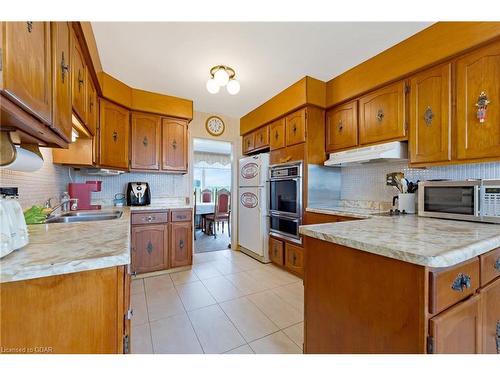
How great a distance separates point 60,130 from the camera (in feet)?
3.43

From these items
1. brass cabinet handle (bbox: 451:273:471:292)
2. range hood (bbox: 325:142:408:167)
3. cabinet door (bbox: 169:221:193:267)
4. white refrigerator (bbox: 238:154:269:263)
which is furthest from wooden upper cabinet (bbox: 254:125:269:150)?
brass cabinet handle (bbox: 451:273:471:292)

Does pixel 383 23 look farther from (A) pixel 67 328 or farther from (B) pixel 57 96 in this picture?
(A) pixel 67 328

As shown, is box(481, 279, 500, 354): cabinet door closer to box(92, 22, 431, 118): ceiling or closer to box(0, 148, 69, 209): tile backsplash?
box(92, 22, 431, 118): ceiling

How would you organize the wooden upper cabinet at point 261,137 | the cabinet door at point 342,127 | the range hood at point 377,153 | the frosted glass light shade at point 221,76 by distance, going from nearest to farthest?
1. the range hood at point 377,153
2. the frosted glass light shade at point 221,76
3. the cabinet door at point 342,127
4. the wooden upper cabinet at point 261,137

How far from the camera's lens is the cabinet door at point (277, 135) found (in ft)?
9.80

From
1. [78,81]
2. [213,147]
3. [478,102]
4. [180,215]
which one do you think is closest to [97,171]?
[180,215]

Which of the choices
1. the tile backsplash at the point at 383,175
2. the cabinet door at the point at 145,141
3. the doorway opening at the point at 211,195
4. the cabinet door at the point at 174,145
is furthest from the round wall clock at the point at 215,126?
the tile backsplash at the point at 383,175

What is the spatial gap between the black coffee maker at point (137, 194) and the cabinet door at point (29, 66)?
2.21 metres

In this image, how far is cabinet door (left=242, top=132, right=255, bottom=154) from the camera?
145 inches

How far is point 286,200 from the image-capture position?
2.91 m

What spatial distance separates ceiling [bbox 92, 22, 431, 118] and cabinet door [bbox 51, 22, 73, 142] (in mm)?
708

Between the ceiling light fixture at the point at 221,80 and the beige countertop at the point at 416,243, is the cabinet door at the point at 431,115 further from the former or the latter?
the ceiling light fixture at the point at 221,80
